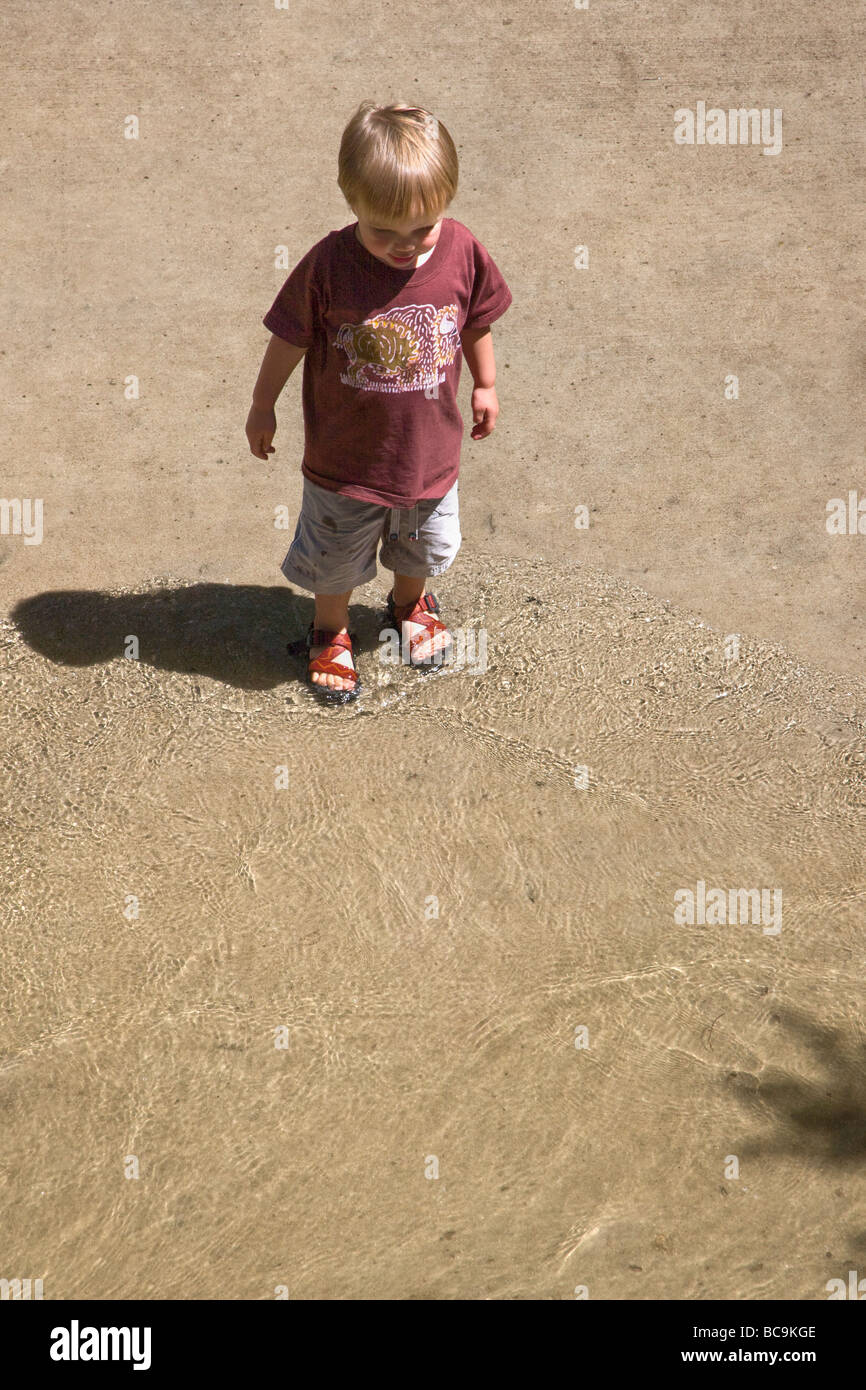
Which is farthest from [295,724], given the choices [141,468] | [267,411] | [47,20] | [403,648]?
[47,20]

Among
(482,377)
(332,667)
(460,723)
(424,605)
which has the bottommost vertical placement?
(460,723)

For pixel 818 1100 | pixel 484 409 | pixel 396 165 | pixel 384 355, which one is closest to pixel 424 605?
pixel 484 409

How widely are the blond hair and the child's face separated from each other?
2 centimetres

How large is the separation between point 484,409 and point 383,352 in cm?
39

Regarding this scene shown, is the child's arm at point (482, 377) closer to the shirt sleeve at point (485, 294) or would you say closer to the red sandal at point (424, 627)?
the shirt sleeve at point (485, 294)

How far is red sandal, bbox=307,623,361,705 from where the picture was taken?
3.16 meters

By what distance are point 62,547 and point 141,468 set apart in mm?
406

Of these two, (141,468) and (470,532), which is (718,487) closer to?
(470,532)

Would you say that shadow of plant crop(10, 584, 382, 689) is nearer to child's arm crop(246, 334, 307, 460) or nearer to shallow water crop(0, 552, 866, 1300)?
shallow water crop(0, 552, 866, 1300)

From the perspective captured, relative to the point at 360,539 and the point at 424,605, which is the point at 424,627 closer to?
the point at 424,605

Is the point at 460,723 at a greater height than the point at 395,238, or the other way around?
the point at 395,238

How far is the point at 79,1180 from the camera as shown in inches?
91.1

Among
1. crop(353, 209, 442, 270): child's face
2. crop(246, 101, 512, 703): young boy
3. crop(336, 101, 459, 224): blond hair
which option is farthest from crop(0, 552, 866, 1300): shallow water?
crop(336, 101, 459, 224): blond hair

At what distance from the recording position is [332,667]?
10.4 ft
